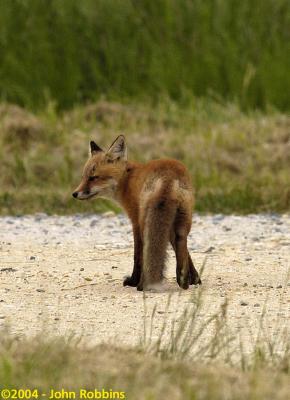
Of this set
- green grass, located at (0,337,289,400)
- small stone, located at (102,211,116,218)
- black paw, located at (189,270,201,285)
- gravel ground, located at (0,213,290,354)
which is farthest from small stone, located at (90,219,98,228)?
green grass, located at (0,337,289,400)

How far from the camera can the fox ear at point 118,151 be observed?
8.08 metres

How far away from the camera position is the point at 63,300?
766 cm

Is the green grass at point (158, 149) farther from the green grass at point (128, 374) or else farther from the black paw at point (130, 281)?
the green grass at point (128, 374)

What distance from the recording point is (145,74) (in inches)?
642

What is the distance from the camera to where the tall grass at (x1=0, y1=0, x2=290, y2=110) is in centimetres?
1594

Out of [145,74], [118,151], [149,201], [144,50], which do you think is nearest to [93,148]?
[118,151]

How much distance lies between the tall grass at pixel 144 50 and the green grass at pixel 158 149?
1.40 ft

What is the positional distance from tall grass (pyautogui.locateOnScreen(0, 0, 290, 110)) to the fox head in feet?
25.4

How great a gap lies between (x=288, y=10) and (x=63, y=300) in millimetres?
9823

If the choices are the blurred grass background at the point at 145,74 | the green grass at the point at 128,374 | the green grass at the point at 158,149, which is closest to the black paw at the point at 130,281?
the green grass at the point at 128,374

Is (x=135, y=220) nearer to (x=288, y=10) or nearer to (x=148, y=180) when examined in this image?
(x=148, y=180)

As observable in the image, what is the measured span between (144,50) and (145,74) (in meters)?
0.34

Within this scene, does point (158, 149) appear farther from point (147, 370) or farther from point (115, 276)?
point (147, 370)

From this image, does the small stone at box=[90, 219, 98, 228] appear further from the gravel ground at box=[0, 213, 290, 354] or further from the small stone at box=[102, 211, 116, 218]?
the small stone at box=[102, 211, 116, 218]
